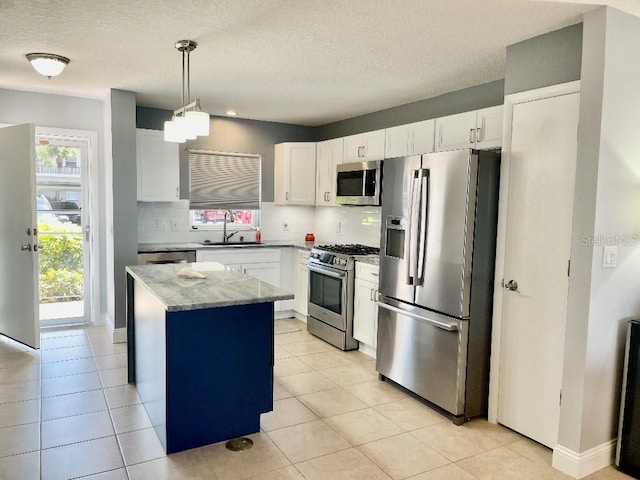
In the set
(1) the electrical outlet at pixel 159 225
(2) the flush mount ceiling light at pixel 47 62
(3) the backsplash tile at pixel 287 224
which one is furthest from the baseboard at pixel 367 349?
A: (2) the flush mount ceiling light at pixel 47 62

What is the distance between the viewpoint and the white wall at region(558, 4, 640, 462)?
2408 mm

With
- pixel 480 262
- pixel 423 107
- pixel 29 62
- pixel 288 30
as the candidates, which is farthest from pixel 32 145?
pixel 480 262

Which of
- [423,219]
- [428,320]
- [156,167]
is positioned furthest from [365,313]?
[156,167]

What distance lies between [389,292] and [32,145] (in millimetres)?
3401

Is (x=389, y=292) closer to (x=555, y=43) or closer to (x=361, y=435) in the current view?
(x=361, y=435)

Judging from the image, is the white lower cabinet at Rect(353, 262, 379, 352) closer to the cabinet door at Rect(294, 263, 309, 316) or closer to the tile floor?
the tile floor

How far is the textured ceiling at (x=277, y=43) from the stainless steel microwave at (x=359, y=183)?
2.29 ft

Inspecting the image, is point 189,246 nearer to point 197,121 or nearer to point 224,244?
point 224,244

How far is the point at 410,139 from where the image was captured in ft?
13.9

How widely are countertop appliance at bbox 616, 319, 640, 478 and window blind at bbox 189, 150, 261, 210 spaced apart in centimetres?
440

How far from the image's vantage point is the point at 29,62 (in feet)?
11.9

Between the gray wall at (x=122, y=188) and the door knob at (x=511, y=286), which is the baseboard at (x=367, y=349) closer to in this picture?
the door knob at (x=511, y=286)

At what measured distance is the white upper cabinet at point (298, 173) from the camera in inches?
225

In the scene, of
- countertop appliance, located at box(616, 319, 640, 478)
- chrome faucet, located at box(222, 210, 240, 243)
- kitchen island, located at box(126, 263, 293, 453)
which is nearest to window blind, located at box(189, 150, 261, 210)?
chrome faucet, located at box(222, 210, 240, 243)
